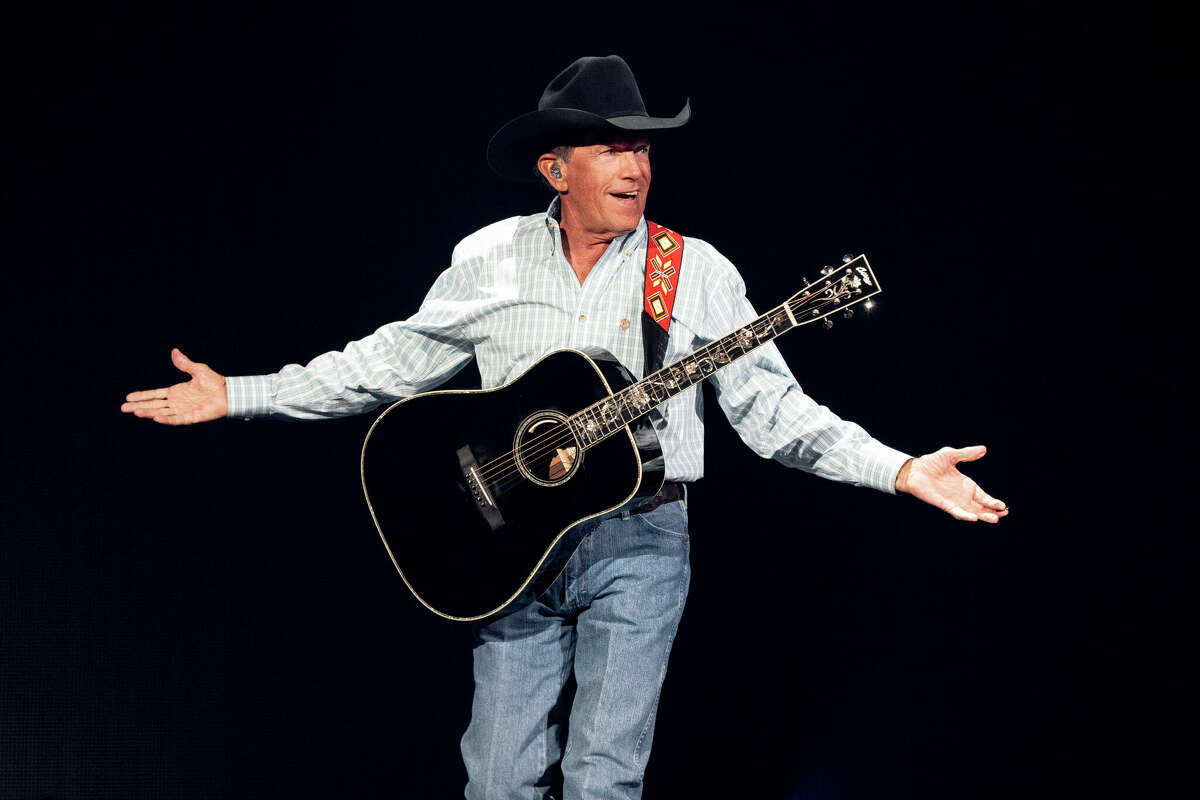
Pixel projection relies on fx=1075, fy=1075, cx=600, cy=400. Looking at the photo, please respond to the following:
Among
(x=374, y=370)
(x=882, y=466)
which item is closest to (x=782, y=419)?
(x=882, y=466)

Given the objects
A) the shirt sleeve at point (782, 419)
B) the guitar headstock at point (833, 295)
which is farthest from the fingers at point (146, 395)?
the guitar headstock at point (833, 295)

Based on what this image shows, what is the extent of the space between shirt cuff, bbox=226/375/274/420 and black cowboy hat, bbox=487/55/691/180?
85cm

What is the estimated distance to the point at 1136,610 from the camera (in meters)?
3.41

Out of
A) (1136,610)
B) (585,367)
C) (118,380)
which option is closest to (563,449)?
(585,367)

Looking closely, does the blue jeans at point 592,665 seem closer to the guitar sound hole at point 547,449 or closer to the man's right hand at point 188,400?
the guitar sound hole at point 547,449

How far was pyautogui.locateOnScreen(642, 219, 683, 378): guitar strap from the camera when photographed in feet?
8.66

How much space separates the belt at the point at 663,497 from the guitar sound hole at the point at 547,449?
21 cm

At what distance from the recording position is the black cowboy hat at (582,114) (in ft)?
8.66

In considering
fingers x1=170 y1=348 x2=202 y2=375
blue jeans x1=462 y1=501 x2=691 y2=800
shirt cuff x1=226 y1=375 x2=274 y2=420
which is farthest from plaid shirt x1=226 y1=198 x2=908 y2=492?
blue jeans x1=462 y1=501 x2=691 y2=800

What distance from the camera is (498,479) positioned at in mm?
2578

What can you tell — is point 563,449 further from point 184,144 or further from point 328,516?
point 184,144

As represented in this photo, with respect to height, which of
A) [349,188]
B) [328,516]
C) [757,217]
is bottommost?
[328,516]

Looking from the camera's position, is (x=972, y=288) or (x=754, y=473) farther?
(x=754, y=473)

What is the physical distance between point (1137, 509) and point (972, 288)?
0.87 metres
